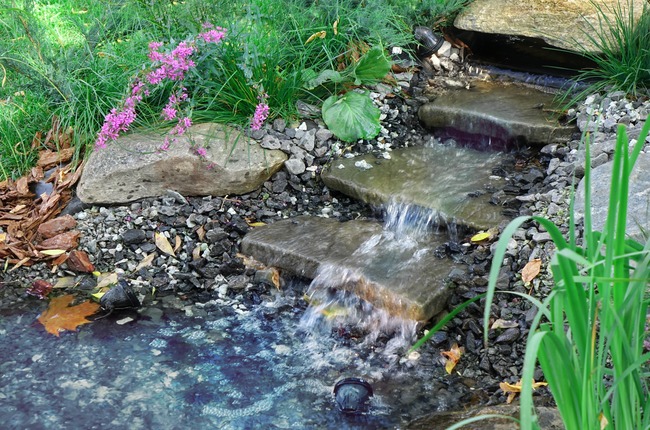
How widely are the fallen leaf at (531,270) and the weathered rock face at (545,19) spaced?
197 centimetres

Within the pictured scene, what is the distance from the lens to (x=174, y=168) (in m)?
4.45

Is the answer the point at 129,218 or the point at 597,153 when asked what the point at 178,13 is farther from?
the point at 597,153

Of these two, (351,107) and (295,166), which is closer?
(295,166)

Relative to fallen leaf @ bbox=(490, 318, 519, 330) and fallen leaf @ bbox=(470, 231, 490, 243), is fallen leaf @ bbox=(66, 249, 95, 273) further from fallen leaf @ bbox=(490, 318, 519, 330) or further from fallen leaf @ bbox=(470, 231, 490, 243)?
fallen leaf @ bbox=(490, 318, 519, 330)

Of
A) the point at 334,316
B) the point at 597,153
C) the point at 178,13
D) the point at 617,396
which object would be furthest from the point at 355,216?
the point at 617,396

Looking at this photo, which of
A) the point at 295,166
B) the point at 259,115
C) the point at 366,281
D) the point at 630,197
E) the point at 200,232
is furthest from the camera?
the point at 295,166

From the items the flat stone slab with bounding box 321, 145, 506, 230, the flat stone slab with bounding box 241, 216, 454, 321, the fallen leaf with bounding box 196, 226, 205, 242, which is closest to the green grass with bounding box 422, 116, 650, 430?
the flat stone slab with bounding box 241, 216, 454, 321

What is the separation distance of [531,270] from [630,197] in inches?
23.3

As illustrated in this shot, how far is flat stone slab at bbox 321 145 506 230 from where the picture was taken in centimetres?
407

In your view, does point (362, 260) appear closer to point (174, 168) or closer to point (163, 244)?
point (163, 244)

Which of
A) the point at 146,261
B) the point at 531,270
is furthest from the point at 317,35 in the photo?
the point at 531,270

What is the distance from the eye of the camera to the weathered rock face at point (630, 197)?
10.9 feet

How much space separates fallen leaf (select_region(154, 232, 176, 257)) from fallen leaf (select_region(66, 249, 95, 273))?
390mm

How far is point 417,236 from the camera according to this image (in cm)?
412
